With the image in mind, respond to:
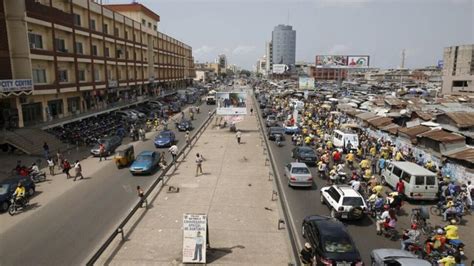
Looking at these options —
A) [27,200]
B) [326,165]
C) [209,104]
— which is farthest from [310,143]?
[209,104]

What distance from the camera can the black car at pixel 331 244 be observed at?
37.2 ft

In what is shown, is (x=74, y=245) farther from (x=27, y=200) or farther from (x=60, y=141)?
(x=60, y=141)

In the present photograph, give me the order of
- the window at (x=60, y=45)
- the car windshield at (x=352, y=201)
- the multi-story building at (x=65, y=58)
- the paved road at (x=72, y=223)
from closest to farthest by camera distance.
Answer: the paved road at (x=72, y=223) < the car windshield at (x=352, y=201) < the multi-story building at (x=65, y=58) < the window at (x=60, y=45)

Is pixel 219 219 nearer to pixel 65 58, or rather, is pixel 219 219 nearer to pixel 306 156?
pixel 306 156

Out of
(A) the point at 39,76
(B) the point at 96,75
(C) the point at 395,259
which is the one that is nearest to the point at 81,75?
(B) the point at 96,75

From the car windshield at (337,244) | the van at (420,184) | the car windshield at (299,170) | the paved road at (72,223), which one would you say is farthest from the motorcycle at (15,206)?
the van at (420,184)

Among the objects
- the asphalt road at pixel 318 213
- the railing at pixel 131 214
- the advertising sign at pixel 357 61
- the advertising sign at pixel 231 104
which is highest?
the advertising sign at pixel 357 61

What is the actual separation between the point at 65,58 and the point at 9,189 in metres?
23.1

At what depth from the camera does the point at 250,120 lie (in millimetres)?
54344

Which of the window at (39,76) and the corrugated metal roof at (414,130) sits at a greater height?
the window at (39,76)

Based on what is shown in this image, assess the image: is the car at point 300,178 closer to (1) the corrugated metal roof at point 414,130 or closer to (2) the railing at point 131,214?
(2) the railing at point 131,214

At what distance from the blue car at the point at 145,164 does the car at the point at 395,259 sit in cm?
1612

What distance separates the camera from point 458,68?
303 feet

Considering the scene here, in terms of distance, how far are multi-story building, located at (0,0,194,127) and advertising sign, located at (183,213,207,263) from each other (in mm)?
23325
